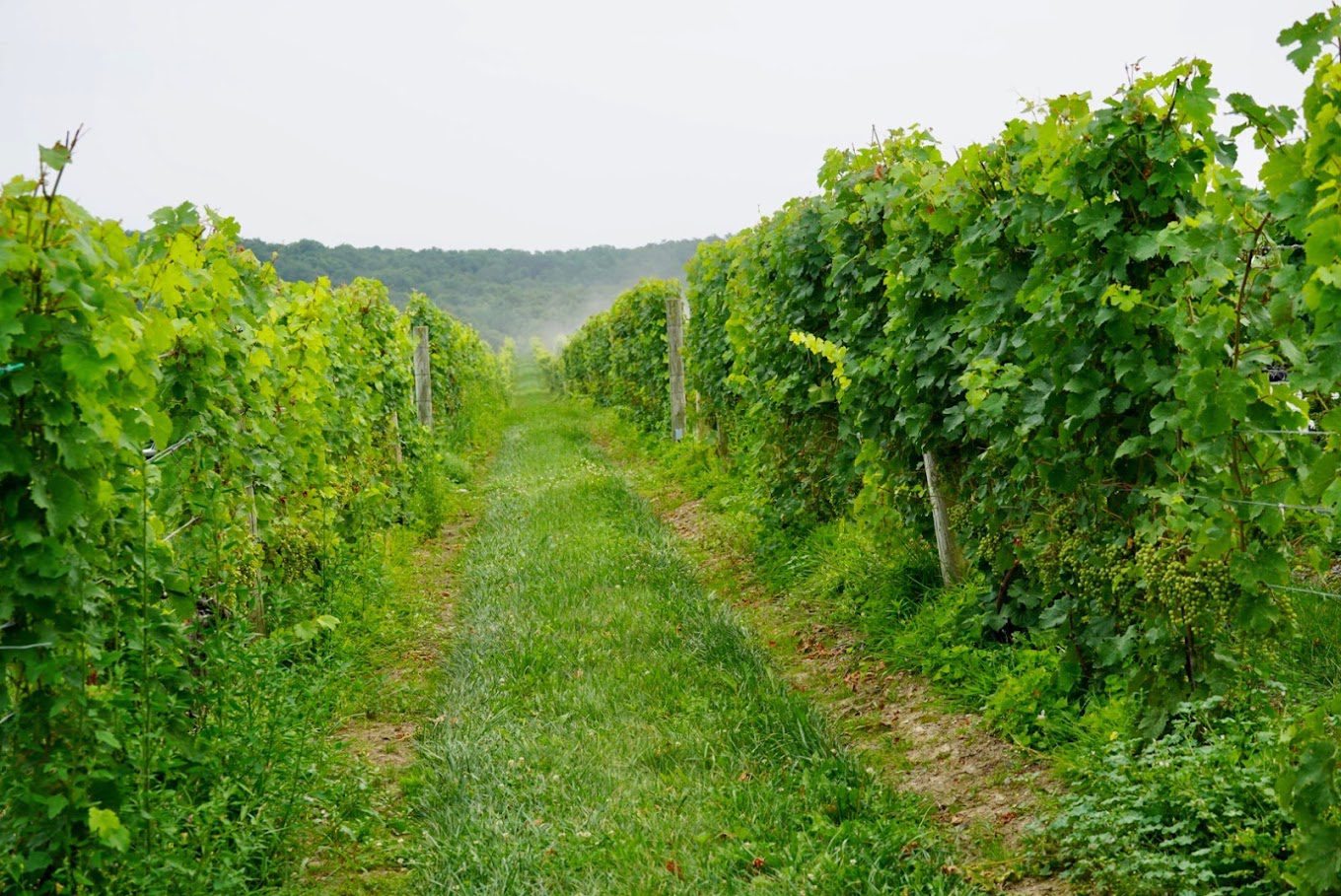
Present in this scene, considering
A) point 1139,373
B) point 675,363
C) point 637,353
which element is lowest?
point 1139,373

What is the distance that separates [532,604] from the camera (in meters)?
6.48

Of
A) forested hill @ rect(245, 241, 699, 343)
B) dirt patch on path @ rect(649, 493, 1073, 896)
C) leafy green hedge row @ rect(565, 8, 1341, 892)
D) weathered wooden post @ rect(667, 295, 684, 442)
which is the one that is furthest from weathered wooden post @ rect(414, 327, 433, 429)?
forested hill @ rect(245, 241, 699, 343)

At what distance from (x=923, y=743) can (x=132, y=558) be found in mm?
3215

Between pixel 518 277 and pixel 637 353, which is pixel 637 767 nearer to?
pixel 637 353

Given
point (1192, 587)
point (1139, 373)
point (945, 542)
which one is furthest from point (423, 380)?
point (1192, 587)

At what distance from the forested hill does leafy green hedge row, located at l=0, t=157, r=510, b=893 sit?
7076 cm

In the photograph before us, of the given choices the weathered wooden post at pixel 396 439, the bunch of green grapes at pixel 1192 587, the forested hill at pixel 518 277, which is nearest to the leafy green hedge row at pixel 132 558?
the bunch of green grapes at pixel 1192 587

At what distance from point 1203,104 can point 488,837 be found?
3.64 meters

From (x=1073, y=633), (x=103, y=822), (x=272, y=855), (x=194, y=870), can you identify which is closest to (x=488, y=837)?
(x=272, y=855)

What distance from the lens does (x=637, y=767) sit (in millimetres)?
4125

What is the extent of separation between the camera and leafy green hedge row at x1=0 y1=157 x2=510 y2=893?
2.59m

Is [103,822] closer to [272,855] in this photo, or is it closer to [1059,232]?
[272,855]

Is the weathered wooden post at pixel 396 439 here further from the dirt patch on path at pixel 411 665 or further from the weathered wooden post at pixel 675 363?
the weathered wooden post at pixel 675 363

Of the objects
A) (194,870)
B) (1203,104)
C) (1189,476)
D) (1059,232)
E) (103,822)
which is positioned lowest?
(194,870)
